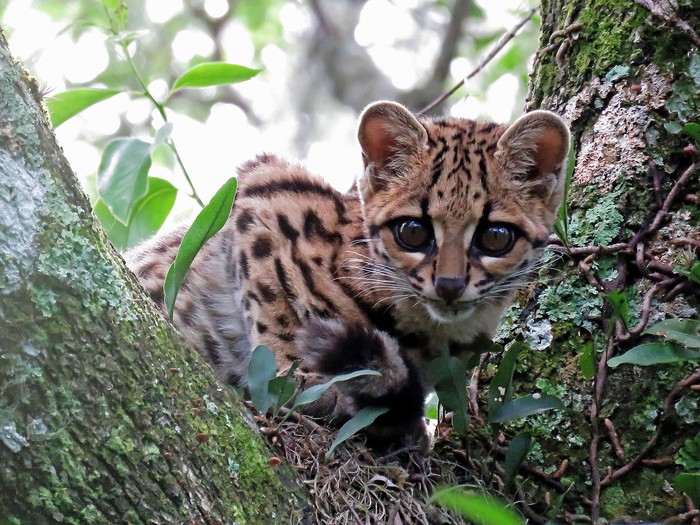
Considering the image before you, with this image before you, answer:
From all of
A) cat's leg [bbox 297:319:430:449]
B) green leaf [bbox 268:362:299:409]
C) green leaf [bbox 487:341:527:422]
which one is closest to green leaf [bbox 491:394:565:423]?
green leaf [bbox 487:341:527:422]

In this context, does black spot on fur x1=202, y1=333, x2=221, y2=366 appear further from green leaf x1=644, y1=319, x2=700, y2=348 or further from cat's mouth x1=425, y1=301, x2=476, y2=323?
green leaf x1=644, y1=319, x2=700, y2=348

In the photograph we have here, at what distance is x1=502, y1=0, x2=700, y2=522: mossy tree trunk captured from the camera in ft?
9.68

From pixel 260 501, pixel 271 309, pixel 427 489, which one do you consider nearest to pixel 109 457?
pixel 260 501

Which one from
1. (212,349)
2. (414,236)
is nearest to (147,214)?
(212,349)

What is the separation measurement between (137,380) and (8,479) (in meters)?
0.40

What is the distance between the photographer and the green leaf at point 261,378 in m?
2.72

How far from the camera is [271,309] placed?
12.3 feet

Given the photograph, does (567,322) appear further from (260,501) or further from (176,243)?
(176,243)

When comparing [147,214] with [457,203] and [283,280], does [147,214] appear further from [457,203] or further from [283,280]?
[457,203]

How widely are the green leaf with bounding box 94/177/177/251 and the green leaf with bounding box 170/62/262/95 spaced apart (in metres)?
0.54

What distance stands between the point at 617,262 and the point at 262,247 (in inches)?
61.6

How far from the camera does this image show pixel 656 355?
265cm

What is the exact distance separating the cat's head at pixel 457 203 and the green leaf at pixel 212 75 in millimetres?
565

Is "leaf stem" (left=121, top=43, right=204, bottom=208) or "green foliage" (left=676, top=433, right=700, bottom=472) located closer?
"green foliage" (left=676, top=433, right=700, bottom=472)
